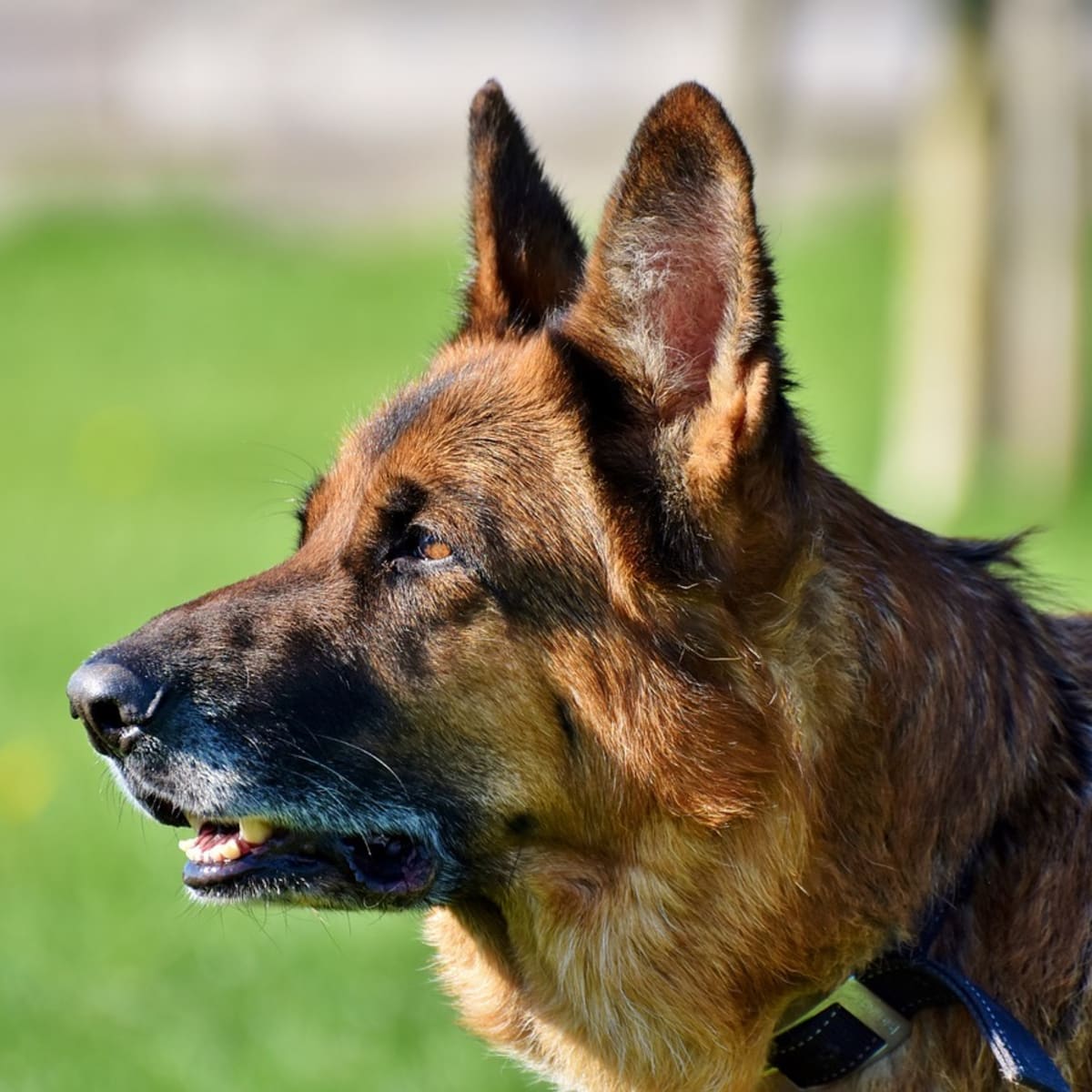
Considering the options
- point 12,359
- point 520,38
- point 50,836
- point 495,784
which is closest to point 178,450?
point 12,359

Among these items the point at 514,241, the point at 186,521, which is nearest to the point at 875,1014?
the point at 514,241

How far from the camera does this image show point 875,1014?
3.35 m

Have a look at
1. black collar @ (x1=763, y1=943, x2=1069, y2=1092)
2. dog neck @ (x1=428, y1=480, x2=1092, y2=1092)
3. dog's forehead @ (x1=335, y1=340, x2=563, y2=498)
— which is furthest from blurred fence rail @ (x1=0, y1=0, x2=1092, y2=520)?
black collar @ (x1=763, y1=943, x2=1069, y2=1092)

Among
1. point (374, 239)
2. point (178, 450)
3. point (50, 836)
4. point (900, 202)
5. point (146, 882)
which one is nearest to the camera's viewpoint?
point (146, 882)

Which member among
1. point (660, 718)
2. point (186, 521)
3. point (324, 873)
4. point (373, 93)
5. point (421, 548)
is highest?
point (421, 548)

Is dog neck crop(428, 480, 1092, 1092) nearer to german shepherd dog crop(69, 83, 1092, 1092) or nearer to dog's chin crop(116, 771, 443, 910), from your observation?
german shepherd dog crop(69, 83, 1092, 1092)

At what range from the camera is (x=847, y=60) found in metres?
21.4

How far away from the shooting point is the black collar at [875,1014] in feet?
10.8

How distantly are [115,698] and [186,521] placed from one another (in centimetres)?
904

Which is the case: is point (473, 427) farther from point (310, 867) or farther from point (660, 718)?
point (310, 867)

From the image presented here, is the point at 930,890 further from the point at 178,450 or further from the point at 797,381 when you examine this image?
the point at 178,450

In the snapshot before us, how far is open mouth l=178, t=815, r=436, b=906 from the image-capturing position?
3562 mm

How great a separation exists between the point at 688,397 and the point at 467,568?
559 mm

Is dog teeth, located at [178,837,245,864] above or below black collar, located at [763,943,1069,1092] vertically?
above
